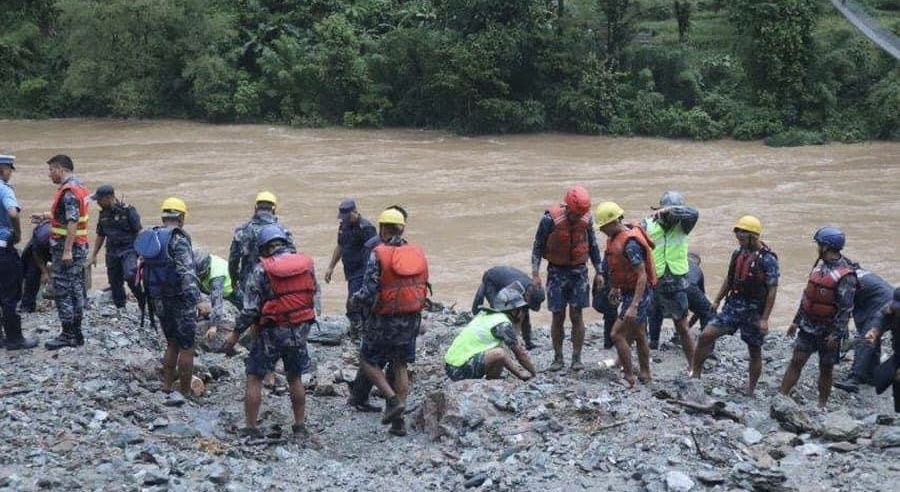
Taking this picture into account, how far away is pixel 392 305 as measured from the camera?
688 cm

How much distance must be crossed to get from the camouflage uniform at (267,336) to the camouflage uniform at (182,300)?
0.79m

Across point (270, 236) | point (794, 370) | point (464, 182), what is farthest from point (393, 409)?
point (464, 182)

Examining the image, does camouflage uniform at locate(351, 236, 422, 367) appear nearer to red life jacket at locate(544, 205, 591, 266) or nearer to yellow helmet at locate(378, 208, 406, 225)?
yellow helmet at locate(378, 208, 406, 225)

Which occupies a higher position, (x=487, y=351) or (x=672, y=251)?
(x=672, y=251)

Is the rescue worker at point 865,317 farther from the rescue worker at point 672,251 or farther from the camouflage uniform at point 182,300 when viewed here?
the camouflage uniform at point 182,300

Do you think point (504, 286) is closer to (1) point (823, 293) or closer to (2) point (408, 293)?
(2) point (408, 293)

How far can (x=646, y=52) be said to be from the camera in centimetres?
3188

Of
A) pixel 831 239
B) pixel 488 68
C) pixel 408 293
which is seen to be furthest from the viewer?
pixel 488 68

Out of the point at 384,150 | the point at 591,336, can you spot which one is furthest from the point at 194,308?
the point at 384,150

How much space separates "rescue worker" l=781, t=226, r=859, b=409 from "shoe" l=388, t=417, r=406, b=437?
3.00 metres

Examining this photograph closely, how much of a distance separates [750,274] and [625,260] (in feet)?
3.09

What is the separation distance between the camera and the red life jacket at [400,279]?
6.82 metres

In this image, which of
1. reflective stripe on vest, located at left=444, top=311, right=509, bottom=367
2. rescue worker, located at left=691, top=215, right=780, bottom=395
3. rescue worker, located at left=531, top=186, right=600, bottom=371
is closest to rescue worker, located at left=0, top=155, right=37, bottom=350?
reflective stripe on vest, located at left=444, top=311, right=509, bottom=367

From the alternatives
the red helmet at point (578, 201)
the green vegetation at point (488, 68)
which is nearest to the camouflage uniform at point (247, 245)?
the red helmet at point (578, 201)
